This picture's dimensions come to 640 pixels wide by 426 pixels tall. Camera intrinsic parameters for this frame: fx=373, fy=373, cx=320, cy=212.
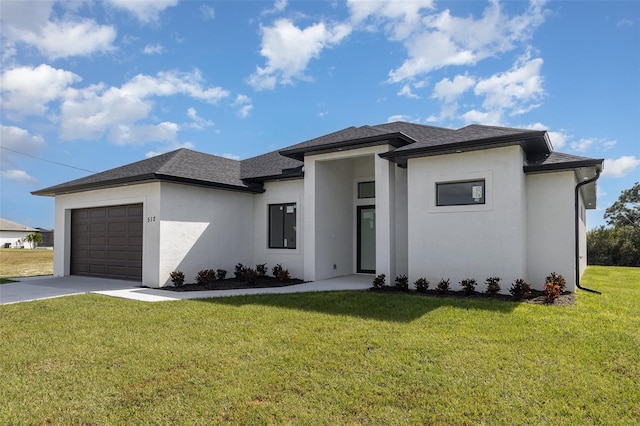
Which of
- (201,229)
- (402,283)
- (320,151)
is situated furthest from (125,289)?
(402,283)

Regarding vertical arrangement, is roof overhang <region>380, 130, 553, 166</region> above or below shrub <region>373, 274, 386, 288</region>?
above

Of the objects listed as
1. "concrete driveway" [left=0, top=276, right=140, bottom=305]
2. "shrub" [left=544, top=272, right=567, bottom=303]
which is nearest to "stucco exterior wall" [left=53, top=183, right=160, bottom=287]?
"concrete driveway" [left=0, top=276, right=140, bottom=305]

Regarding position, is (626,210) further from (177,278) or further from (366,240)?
(177,278)

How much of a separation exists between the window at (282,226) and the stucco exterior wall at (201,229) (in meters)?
0.87

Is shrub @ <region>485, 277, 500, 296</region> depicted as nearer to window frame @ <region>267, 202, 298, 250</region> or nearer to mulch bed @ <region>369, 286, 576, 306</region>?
mulch bed @ <region>369, 286, 576, 306</region>

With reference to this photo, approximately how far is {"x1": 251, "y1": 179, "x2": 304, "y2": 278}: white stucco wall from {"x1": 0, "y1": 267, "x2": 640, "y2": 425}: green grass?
5343 millimetres

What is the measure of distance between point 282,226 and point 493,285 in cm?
740

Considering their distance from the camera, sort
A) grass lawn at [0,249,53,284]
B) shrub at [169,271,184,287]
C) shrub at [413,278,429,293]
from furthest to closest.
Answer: grass lawn at [0,249,53,284], shrub at [169,271,184,287], shrub at [413,278,429,293]

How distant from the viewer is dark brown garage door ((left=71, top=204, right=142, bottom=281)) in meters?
12.4

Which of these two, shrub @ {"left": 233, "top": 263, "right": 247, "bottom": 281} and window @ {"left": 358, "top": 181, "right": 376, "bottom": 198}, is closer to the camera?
shrub @ {"left": 233, "top": 263, "right": 247, "bottom": 281}

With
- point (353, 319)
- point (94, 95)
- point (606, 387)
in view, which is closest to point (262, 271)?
point (353, 319)

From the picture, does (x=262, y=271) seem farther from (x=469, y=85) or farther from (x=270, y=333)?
(x=469, y=85)

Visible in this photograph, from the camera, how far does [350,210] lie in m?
13.8

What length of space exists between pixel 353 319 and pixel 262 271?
6846 mm
